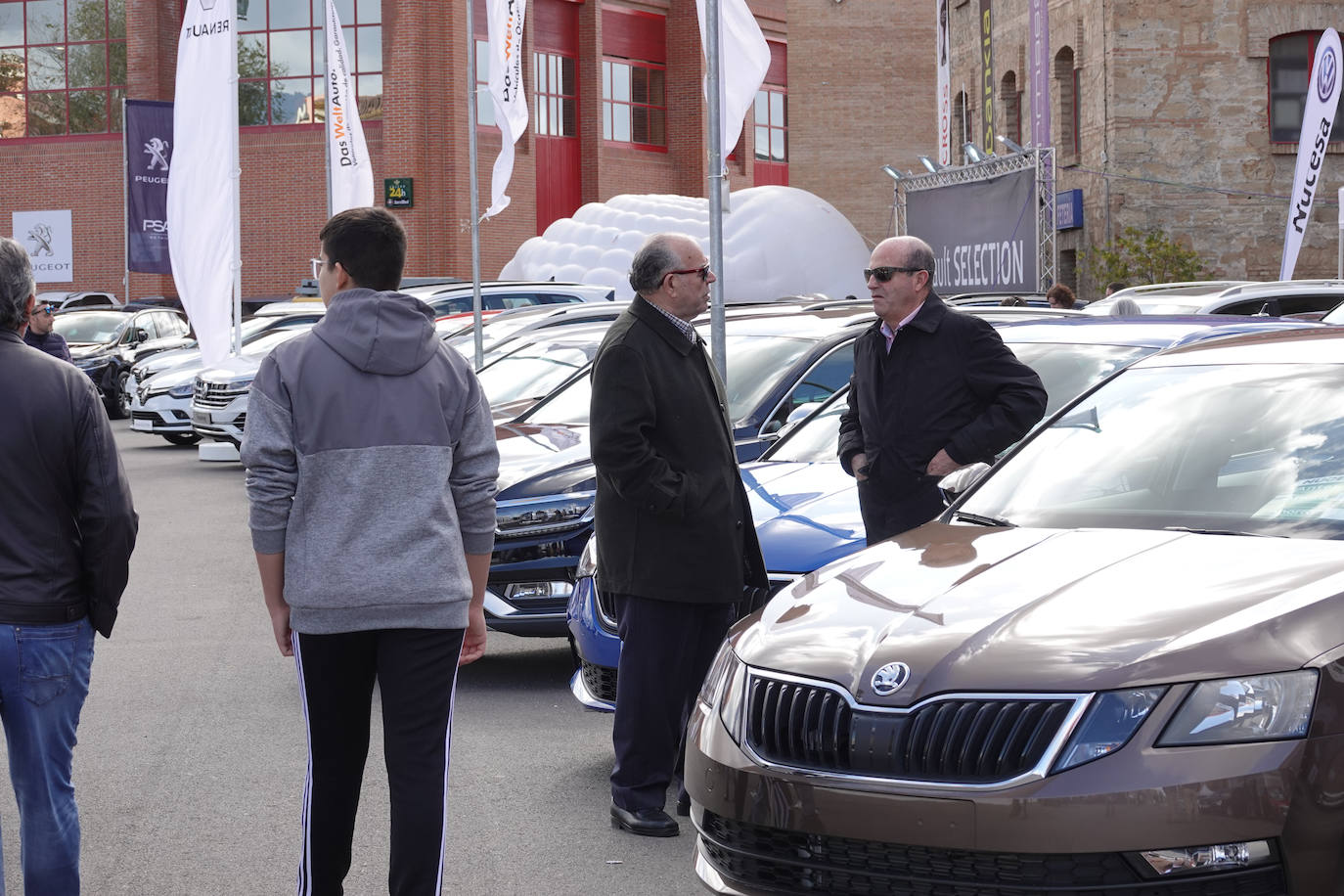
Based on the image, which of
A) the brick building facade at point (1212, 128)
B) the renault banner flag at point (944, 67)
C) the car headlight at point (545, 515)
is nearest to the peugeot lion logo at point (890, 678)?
the car headlight at point (545, 515)

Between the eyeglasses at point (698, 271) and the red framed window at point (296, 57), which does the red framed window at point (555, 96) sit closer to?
the red framed window at point (296, 57)

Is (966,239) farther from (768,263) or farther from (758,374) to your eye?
A: (758,374)

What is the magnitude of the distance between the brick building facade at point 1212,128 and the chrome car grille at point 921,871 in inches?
1049

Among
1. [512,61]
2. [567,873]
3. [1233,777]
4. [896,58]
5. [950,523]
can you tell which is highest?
[896,58]

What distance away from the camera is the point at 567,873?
5414 millimetres

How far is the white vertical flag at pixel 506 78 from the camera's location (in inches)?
692

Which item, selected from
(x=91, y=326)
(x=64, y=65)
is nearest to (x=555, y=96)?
(x=64, y=65)

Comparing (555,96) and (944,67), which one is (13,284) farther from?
(555,96)

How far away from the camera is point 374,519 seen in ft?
13.2

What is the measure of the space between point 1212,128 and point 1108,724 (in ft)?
91.0

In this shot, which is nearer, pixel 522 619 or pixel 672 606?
pixel 672 606

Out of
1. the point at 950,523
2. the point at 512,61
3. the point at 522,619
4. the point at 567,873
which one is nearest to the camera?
the point at 950,523

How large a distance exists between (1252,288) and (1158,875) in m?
12.6

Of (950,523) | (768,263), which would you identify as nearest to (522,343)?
(950,523)
